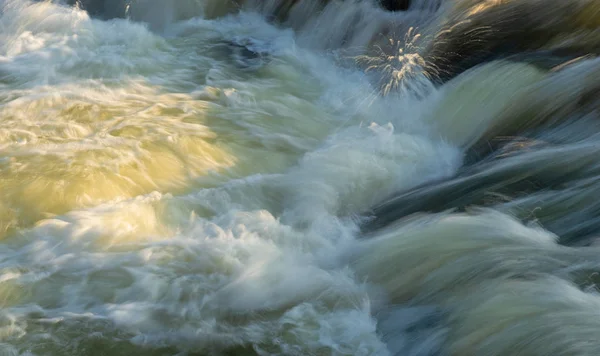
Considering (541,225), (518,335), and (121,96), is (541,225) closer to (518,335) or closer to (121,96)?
(518,335)

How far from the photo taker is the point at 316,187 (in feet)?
16.9

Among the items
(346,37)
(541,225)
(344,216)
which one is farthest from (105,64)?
(541,225)

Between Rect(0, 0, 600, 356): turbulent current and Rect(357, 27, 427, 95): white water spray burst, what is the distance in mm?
26

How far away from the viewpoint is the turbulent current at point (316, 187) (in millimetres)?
3699

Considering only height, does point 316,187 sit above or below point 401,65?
below

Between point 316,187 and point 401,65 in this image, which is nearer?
A: point 316,187

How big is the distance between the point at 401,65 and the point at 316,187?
2225mm

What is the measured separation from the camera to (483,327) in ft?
11.1

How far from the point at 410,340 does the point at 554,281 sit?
747 mm

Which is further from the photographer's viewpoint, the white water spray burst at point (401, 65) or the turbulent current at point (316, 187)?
the white water spray burst at point (401, 65)

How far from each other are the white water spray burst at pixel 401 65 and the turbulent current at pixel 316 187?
3 centimetres

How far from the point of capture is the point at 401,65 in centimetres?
688

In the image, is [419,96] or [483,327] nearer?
[483,327]

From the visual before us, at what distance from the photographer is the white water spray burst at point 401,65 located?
652 cm
